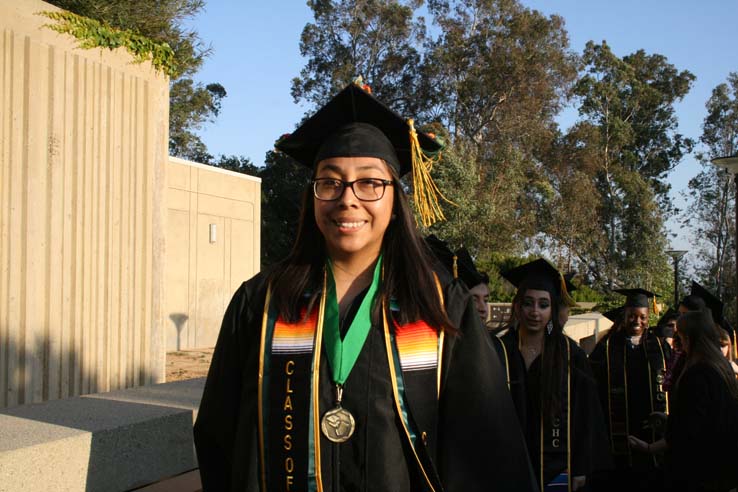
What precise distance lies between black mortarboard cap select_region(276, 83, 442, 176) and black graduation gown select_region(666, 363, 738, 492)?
315 centimetres

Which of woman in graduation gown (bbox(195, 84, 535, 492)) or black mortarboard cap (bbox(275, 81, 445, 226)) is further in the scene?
black mortarboard cap (bbox(275, 81, 445, 226))

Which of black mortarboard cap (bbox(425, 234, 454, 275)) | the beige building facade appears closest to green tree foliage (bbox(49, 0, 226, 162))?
the beige building facade

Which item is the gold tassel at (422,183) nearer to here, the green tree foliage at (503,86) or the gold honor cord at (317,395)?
the gold honor cord at (317,395)

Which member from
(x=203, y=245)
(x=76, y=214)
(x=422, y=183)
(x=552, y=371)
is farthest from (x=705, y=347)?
(x=203, y=245)

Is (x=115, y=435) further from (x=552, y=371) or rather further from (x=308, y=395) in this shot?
(x=552, y=371)

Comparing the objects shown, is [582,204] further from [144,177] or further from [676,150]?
[144,177]

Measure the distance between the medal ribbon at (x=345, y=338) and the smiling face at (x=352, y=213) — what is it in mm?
127

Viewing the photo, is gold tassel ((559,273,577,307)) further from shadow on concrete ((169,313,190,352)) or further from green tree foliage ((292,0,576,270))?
green tree foliage ((292,0,576,270))

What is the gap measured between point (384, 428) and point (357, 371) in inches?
6.6

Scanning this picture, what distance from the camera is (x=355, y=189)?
2125mm

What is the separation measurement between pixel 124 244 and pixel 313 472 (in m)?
5.60

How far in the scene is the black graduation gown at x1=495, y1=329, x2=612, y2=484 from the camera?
4.38 m

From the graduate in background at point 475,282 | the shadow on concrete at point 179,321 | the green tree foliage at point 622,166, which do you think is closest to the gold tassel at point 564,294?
the graduate in background at point 475,282

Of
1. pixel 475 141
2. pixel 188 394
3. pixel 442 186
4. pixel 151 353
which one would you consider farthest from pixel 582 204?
pixel 188 394
